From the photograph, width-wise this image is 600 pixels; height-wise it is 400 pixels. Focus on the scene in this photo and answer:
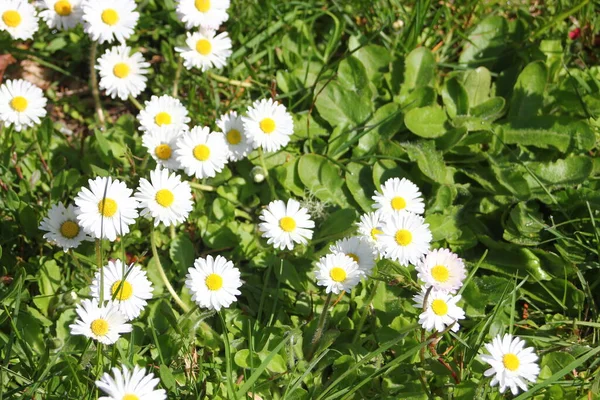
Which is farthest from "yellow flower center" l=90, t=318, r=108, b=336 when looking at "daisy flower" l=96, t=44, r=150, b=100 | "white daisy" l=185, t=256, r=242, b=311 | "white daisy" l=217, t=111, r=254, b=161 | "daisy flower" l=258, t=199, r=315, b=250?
"daisy flower" l=96, t=44, r=150, b=100

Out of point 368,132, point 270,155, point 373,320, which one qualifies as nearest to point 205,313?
point 373,320

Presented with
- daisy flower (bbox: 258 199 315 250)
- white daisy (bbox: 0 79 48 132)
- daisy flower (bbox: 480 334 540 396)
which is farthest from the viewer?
white daisy (bbox: 0 79 48 132)

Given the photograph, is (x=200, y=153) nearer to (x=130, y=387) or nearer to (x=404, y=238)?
(x=404, y=238)

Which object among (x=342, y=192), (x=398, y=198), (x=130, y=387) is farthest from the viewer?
(x=342, y=192)

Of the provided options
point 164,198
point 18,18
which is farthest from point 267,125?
point 18,18

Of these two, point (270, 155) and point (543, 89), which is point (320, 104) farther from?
point (543, 89)

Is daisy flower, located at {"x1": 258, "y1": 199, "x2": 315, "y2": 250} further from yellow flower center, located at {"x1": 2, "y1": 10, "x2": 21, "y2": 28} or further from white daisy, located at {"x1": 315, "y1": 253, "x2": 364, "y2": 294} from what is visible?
yellow flower center, located at {"x1": 2, "y1": 10, "x2": 21, "y2": 28}

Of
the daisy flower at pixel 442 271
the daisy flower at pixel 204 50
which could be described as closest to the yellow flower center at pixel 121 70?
the daisy flower at pixel 204 50
